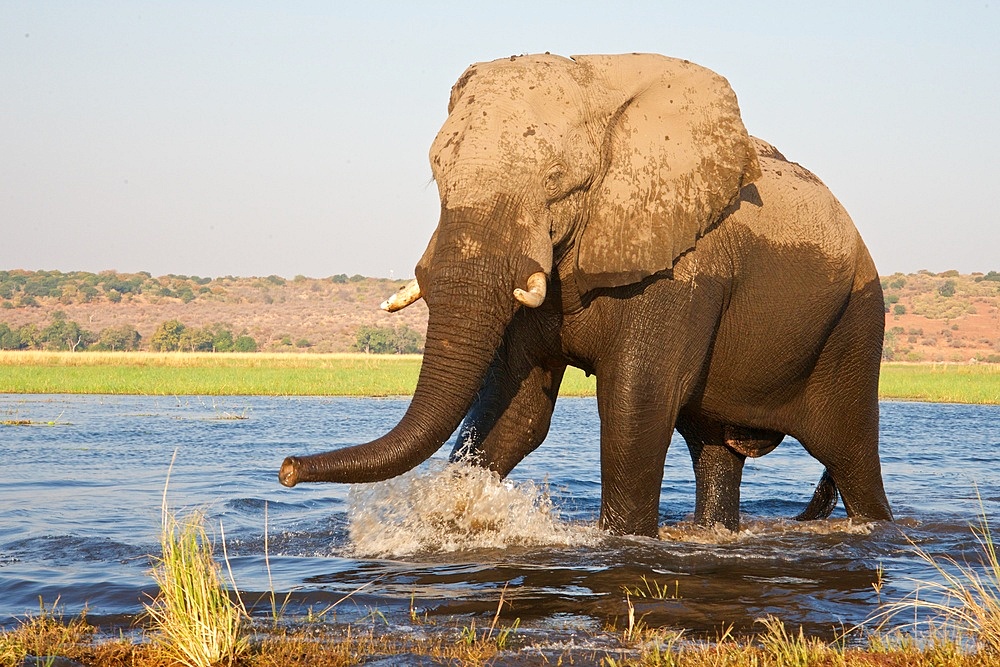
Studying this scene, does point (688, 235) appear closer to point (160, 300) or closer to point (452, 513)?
point (452, 513)

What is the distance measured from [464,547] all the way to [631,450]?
4.79ft

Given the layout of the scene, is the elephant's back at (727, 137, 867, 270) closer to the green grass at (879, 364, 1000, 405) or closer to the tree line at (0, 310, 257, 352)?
the green grass at (879, 364, 1000, 405)

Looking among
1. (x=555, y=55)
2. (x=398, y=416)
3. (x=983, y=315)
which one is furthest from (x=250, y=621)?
(x=983, y=315)

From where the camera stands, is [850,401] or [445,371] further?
[850,401]

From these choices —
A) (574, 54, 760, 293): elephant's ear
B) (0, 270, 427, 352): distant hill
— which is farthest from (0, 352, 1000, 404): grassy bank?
(0, 270, 427, 352): distant hill

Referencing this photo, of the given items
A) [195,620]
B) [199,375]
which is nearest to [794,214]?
[195,620]

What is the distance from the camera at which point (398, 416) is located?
Answer: 25.1 m

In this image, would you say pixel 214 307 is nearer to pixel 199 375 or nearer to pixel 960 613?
pixel 199 375

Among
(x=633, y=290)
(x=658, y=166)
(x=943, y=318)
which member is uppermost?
(x=943, y=318)

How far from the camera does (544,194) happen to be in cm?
688

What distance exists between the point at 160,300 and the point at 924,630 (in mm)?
112251

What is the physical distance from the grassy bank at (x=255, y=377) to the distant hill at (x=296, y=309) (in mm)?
36615

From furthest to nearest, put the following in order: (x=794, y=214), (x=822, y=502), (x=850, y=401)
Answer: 1. (x=822, y=502)
2. (x=850, y=401)
3. (x=794, y=214)

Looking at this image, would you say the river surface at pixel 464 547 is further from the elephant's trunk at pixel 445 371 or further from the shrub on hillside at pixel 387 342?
the shrub on hillside at pixel 387 342
